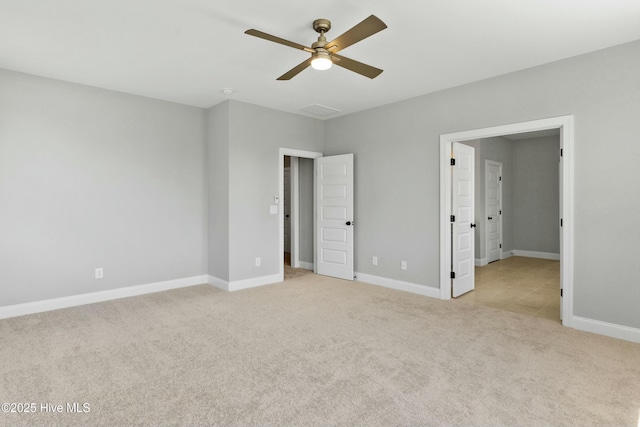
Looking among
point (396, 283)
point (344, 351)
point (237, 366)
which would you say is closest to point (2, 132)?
point (237, 366)

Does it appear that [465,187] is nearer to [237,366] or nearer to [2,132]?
[237,366]

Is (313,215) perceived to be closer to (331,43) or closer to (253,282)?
(253,282)

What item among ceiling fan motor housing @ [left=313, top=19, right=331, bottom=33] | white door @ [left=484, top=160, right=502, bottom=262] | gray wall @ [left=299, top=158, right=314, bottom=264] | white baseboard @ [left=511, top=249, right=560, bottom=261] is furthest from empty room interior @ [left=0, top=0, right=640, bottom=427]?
white baseboard @ [left=511, top=249, right=560, bottom=261]

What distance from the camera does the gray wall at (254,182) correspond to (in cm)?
494

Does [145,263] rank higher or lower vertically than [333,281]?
higher

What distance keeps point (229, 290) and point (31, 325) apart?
2.14 m

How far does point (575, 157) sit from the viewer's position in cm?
344

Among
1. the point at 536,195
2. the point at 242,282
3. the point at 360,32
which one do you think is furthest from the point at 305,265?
the point at 536,195

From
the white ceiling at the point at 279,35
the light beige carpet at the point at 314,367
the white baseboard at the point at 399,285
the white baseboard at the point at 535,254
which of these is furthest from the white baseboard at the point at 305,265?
the white baseboard at the point at 535,254

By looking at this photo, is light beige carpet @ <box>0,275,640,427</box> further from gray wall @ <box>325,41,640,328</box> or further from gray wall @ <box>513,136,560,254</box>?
gray wall @ <box>513,136,560,254</box>

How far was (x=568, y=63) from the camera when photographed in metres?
3.48

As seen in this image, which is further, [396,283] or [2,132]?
[396,283]

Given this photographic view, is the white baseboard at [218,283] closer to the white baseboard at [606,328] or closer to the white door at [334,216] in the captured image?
the white door at [334,216]

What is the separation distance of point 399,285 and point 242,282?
7.40 ft
